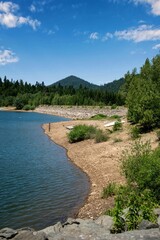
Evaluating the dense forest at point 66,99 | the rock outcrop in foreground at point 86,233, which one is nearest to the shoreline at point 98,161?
the rock outcrop in foreground at point 86,233

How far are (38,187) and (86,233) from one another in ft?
41.6

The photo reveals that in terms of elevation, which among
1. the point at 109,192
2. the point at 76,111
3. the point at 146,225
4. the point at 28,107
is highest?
the point at 28,107

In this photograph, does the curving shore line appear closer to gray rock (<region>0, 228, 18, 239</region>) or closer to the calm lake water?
the calm lake water

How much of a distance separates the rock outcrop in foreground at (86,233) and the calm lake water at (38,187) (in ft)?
14.6

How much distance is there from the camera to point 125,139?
123 ft

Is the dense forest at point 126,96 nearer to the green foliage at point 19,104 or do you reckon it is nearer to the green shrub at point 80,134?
the green foliage at point 19,104

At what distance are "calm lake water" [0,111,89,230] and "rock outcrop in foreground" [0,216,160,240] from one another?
14.6ft

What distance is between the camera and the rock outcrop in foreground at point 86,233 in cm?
1100

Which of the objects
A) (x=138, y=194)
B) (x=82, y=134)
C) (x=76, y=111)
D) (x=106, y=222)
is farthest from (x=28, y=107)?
(x=106, y=222)

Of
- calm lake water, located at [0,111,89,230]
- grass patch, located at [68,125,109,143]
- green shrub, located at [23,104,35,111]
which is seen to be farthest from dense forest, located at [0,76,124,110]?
calm lake water, located at [0,111,89,230]

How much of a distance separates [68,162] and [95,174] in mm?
6091

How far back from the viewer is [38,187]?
24.0 metres

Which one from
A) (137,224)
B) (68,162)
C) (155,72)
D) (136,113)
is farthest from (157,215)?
(155,72)

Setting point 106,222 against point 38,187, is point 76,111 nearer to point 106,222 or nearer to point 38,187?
point 38,187
